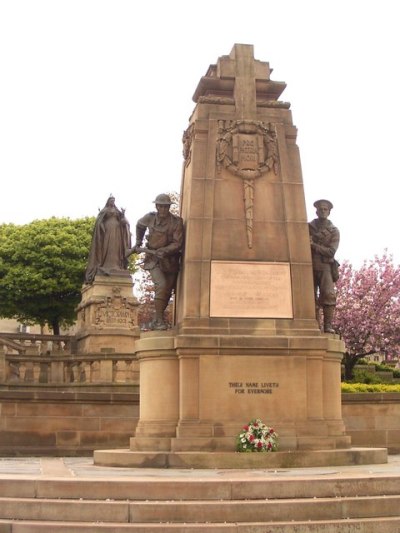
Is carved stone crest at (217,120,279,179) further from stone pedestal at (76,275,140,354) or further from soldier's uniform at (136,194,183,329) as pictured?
stone pedestal at (76,275,140,354)

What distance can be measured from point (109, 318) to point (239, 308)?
20.3m

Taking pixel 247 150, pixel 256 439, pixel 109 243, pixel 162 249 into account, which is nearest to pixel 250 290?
pixel 162 249

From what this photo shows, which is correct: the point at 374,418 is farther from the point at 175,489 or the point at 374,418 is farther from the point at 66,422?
the point at 175,489

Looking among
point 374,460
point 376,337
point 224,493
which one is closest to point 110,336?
point 376,337

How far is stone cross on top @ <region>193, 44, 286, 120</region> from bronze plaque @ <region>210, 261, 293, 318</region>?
9.02 feet

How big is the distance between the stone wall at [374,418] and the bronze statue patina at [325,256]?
197 inches

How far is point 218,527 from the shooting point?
1034cm

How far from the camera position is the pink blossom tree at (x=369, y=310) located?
155 ft

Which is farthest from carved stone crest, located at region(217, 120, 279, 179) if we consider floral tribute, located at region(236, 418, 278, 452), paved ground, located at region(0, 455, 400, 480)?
paved ground, located at region(0, 455, 400, 480)

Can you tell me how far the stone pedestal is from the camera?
34469mm

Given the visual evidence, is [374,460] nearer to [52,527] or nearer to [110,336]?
[52,527]

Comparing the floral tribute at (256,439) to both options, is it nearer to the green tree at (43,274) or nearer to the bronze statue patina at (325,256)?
the bronze statue patina at (325,256)

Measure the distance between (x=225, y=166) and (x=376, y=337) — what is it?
1301 inches

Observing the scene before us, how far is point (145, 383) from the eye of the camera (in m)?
15.5
